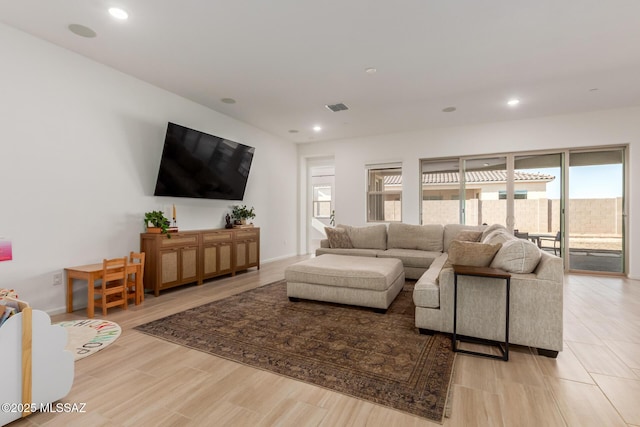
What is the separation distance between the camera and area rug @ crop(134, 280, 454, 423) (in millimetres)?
1924

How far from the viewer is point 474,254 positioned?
2.62 meters

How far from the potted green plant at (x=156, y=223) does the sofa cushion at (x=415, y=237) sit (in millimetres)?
3704

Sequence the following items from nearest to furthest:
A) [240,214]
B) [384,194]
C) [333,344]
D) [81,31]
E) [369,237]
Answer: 1. [333,344]
2. [81,31]
3. [369,237]
4. [240,214]
5. [384,194]

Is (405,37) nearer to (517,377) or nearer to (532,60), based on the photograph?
(532,60)

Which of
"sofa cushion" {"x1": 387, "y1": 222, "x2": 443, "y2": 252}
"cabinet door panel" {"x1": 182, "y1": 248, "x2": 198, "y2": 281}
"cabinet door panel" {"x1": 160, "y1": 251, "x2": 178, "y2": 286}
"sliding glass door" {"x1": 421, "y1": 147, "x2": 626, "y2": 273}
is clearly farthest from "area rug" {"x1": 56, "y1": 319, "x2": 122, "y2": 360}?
"sliding glass door" {"x1": 421, "y1": 147, "x2": 626, "y2": 273}

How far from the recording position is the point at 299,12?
2680 millimetres

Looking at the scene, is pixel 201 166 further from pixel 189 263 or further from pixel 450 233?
pixel 450 233

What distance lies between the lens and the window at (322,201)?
8.61m

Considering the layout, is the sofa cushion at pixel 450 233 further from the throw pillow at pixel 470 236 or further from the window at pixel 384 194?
the window at pixel 384 194

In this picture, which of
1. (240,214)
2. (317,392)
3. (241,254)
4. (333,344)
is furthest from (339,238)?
(317,392)

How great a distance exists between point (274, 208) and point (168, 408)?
5.41 meters

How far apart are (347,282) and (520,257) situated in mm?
1676

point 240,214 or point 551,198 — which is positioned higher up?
point 551,198

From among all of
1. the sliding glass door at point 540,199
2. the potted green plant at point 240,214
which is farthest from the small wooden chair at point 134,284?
the sliding glass door at point 540,199
